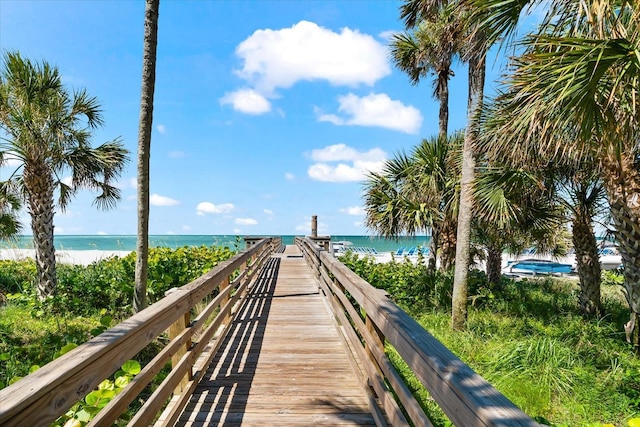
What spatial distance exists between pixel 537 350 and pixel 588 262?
436cm

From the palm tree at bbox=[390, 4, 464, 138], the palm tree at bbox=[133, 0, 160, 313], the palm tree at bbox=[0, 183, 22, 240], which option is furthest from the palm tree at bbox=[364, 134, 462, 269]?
the palm tree at bbox=[0, 183, 22, 240]

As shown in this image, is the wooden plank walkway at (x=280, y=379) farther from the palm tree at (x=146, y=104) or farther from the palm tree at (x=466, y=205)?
the palm tree at (x=466, y=205)

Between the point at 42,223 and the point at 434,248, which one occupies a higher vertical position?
the point at 42,223

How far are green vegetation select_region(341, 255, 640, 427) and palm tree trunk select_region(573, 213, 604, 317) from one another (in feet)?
1.22

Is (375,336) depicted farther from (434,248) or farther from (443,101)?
(443,101)

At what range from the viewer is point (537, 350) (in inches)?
217

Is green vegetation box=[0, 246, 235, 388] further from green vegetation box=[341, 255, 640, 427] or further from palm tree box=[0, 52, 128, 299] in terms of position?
green vegetation box=[341, 255, 640, 427]

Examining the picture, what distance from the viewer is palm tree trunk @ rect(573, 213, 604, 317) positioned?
863cm

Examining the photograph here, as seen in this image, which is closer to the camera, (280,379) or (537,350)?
(280,379)

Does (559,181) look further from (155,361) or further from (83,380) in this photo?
(83,380)

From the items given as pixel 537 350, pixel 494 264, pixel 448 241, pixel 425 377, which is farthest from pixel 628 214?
pixel 494 264

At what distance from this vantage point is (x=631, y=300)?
598 centimetres

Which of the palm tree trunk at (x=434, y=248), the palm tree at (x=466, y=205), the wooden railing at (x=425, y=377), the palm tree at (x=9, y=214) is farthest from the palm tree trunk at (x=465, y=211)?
the palm tree at (x=9, y=214)

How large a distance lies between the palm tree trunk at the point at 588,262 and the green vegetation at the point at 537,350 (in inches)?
14.6
